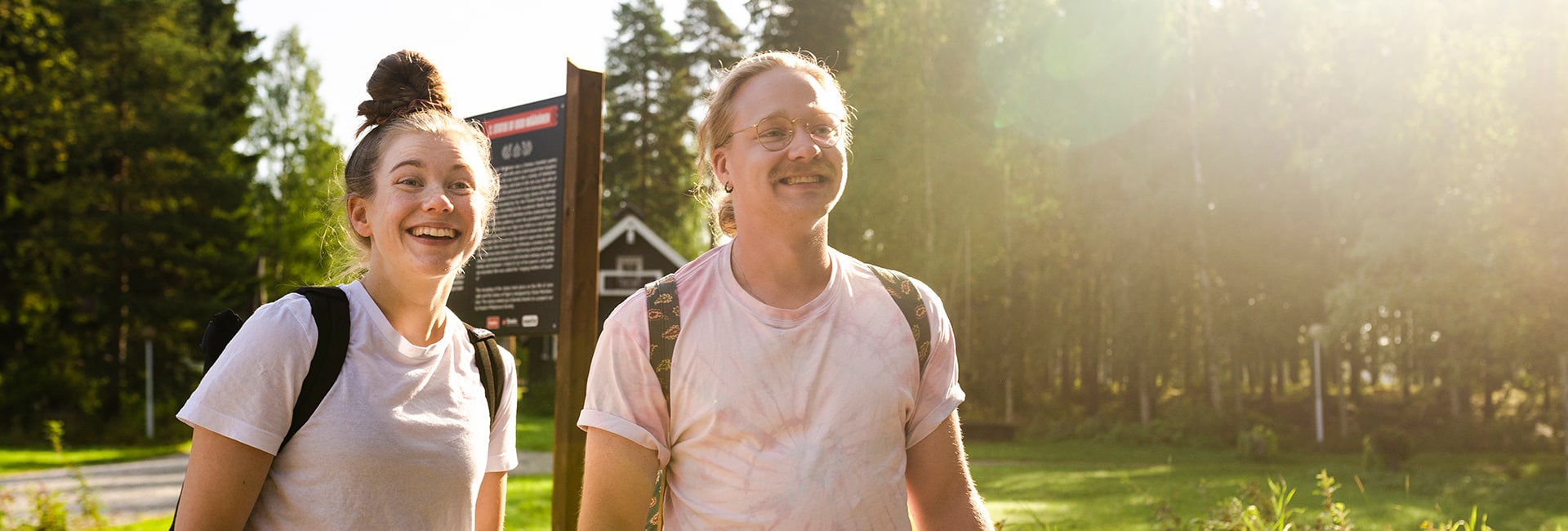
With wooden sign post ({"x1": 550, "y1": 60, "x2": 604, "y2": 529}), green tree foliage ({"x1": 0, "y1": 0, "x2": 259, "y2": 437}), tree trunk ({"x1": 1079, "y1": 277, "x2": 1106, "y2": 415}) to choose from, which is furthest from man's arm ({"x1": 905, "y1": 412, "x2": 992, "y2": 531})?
tree trunk ({"x1": 1079, "y1": 277, "x2": 1106, "y2": 415})

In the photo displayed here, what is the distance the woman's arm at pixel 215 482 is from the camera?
7.41 feet

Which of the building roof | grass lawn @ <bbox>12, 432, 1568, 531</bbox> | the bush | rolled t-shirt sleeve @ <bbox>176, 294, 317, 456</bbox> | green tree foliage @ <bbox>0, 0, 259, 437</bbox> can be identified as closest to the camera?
rolled t-shirt sleeve @ <bbox>176, 294, 317, 456</bbox>

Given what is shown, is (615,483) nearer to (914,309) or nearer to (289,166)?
(914,309)

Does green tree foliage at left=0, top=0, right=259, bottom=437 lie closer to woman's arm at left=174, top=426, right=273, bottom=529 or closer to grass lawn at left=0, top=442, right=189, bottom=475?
grass lawn at left=0, top=442, right=189, bottom=475

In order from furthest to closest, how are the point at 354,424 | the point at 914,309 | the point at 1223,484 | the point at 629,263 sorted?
the point at 629,263
the point at 1223,484
the point at 914,309
the point at 354,424

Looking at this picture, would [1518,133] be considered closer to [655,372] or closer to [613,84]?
[655,372]

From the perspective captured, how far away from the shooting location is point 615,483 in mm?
2404

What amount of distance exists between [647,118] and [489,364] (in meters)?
40.1

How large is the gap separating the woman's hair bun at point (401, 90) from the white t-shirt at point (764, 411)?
0.74 m

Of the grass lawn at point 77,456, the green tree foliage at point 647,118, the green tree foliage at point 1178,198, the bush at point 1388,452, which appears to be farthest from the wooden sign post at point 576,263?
the green tree foliage at point 647,118

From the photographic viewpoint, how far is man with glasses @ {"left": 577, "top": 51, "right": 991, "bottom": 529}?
241 cm

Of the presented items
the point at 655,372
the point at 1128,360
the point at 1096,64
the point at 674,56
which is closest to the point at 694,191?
Result: the point at 655,372

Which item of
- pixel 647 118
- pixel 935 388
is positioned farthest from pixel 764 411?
pixel 647 118

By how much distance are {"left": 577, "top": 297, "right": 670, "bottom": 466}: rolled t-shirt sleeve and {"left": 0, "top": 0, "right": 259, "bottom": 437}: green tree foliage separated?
2977cm
